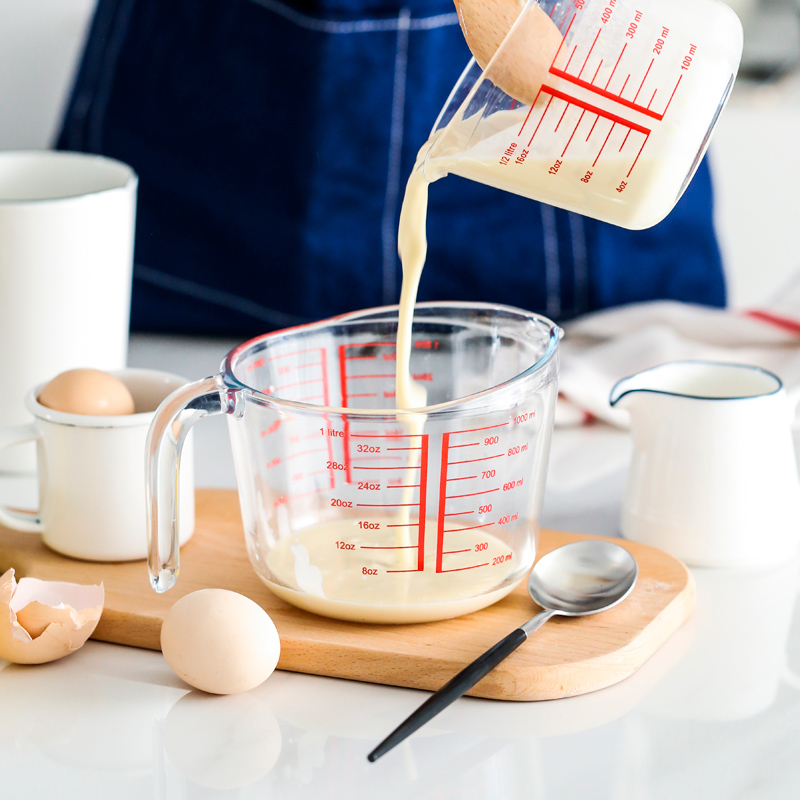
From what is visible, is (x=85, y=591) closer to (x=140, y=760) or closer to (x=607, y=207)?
(x=140, y=760)

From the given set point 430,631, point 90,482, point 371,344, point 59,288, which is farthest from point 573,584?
point 59,288

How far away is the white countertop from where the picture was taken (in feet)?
1.95

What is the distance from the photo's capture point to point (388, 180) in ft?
4.56

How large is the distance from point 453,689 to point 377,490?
146 millimetres

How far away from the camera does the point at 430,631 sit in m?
0.71

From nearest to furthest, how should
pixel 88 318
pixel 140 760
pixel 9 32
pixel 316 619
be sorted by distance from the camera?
pixel 140 760 → pixel 316 619 → pixel 88 318 → pixel 9 32

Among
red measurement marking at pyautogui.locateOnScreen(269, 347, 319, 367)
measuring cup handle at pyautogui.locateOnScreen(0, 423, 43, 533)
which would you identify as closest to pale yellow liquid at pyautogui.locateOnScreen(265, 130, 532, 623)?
red measurement marking at pyautogui.locateOnScreen(269, 347, 319, 367)

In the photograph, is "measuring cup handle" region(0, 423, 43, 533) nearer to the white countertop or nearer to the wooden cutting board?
→ the wooden cutting board

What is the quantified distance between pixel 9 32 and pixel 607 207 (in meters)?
1.23

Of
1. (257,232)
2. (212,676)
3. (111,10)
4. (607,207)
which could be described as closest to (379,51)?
(257,232)

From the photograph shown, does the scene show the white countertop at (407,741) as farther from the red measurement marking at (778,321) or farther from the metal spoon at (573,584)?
the red measurement marking at (778,321)

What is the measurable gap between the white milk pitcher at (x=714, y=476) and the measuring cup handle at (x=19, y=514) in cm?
45

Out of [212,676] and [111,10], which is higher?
[111,10]

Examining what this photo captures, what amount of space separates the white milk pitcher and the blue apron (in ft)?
1.93
